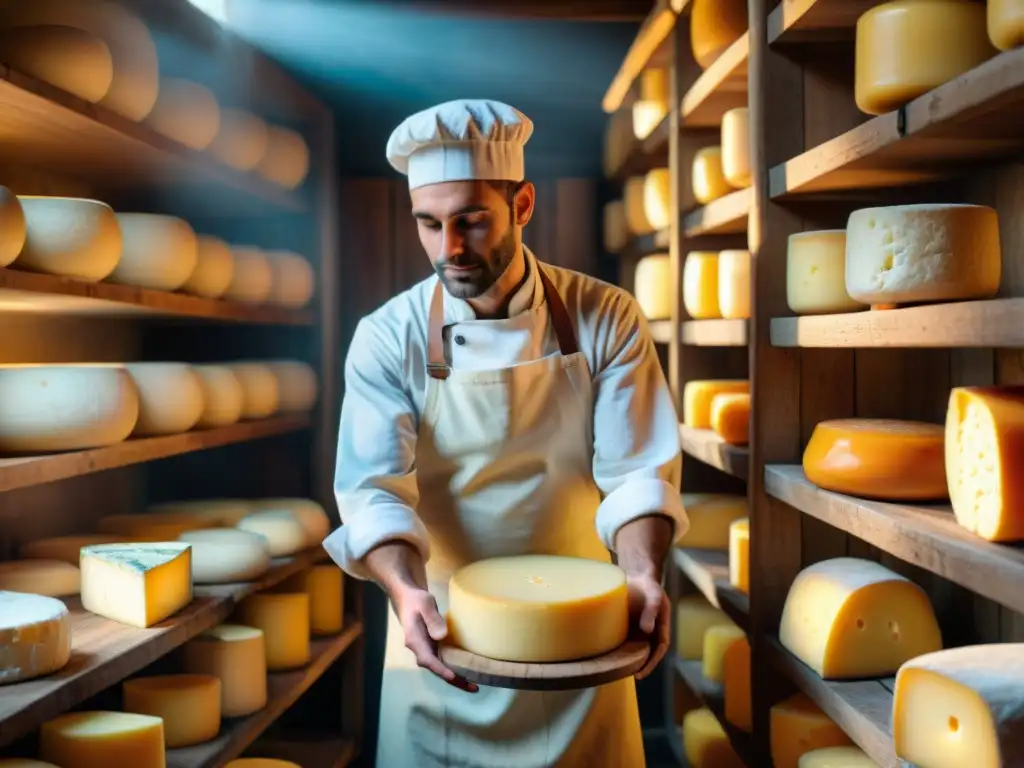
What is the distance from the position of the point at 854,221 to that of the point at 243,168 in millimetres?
1793

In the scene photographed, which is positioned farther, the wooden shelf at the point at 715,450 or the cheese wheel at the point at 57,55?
the wooden shelf at the point at 715,450

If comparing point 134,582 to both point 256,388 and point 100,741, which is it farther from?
point 256,388

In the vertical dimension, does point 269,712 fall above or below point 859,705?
below

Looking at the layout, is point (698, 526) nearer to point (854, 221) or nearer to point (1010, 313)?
point (854, 221)

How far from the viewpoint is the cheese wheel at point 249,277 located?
2877 mm

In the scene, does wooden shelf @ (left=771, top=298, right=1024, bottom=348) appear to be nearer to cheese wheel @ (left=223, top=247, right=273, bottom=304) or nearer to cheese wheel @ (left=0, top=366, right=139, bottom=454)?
cheese wheel @ (left=0, top=366, right=139, bottom=454)

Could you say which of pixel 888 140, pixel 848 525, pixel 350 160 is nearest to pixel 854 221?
pixel 888 140

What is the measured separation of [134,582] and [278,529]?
0.85 meters

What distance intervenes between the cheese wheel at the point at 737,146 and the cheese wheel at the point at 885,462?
817mm

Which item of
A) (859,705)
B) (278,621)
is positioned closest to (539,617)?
(859,705)

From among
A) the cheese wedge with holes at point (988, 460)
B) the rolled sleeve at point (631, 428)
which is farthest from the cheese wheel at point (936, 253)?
the rolled sleeve at point (631, 428)

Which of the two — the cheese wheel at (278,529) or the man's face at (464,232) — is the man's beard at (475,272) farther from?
the cheese wheel at (278,529)

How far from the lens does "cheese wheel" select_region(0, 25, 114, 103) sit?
1856 mm

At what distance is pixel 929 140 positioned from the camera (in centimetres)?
160
